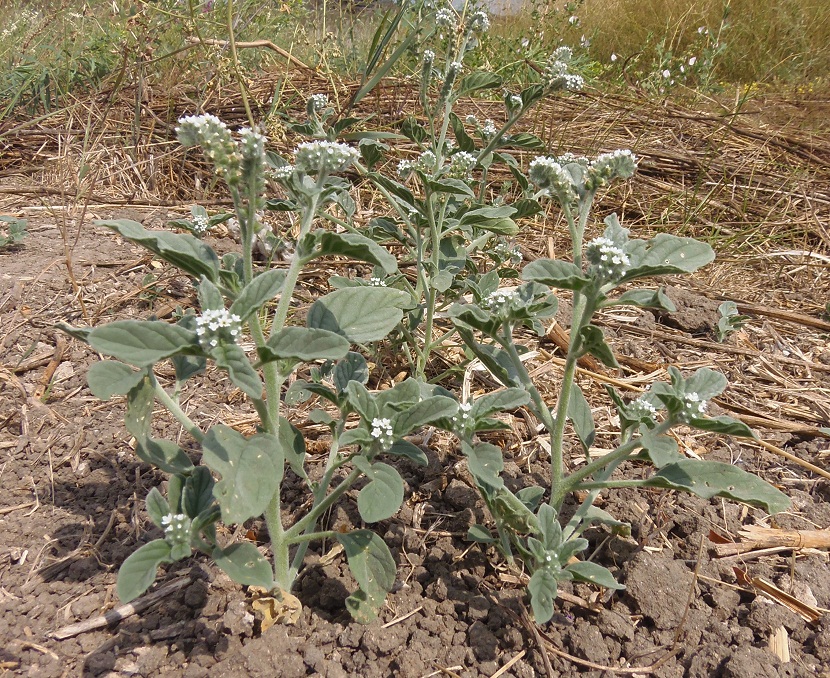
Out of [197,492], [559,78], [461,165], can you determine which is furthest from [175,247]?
[559,78]

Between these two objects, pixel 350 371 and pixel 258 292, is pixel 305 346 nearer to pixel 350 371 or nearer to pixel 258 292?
pixel 258 292

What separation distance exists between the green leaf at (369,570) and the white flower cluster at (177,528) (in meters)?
0.38

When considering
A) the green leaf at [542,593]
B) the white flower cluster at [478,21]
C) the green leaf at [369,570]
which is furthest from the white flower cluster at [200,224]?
the white flower cluster at [478,21]

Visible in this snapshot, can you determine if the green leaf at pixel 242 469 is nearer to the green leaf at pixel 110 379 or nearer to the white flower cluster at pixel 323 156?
the green leaf at pixel 110 379

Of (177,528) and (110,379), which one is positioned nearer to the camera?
(110,379)

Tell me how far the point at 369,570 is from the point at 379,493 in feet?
1.09

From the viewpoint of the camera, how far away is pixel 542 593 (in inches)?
57.1

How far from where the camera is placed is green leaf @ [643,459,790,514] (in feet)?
4.73

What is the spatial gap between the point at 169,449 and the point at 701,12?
8979 mm

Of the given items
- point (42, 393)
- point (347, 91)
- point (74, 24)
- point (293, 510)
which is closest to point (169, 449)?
point (293, 510)

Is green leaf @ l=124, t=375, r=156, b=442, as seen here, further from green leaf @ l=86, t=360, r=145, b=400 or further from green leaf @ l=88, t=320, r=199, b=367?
green leaf @ l=88, t=320, r=199, b=367

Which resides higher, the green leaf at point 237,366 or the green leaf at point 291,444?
Result: the green leaf at point 237,366

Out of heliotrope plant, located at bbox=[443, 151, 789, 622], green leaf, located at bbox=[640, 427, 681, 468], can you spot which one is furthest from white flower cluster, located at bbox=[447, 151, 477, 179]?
green leaf, located at bbox=[640, 427, 681, 468]

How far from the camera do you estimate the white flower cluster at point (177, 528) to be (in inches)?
52.6
